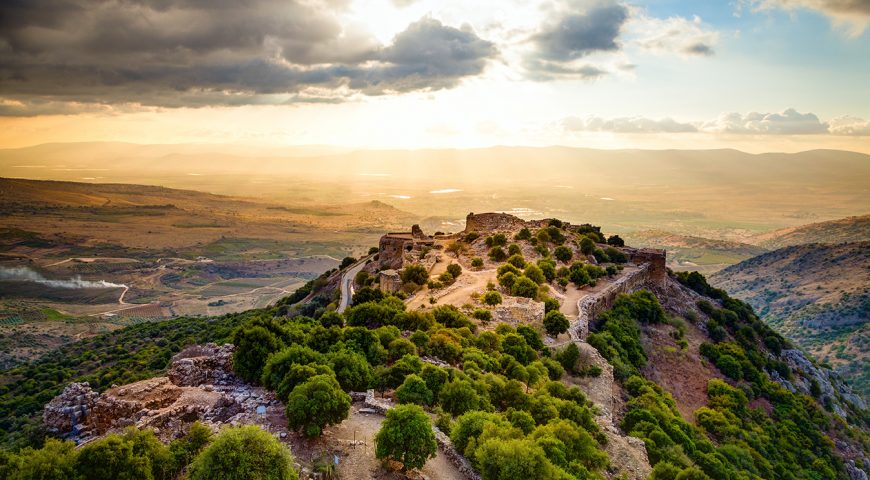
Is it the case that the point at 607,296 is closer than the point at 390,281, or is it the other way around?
the point at 607,296

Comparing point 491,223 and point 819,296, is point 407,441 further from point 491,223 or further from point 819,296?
point 819,296

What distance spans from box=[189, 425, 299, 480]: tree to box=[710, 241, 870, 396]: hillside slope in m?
70.4

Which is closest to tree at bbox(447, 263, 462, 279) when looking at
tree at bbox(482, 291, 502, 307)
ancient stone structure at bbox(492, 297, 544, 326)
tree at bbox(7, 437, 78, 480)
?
tree at bbox(482, 291, 502, 307)

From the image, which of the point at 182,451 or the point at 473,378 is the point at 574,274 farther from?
the point at 182,451

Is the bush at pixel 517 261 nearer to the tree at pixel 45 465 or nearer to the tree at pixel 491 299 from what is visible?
the tree at pixel 491 299

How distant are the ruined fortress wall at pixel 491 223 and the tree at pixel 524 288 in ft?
77.1

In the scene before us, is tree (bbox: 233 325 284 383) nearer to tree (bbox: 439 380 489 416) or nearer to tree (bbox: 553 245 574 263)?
tree (bbox: 439 380 489 416)

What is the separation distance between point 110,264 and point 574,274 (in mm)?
126328

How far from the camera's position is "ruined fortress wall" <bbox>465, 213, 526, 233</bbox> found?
214ft

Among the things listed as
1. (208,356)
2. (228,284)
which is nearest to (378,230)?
(228,284)

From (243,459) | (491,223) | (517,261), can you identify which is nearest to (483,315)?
(517,261)

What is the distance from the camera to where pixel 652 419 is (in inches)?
1032

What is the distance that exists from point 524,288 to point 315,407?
90.0 feet

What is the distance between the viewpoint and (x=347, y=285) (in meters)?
53.5
